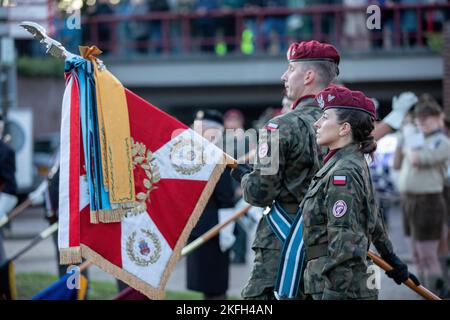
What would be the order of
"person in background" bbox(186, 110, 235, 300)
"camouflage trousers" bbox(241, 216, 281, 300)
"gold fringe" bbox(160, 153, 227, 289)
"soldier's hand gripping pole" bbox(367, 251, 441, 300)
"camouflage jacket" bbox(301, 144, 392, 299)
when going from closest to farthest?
1. "camouflage jacket" bbox(301, 144, 392, 299)
2. "camouflage trousers" bbox(241, 216, 281, 300)
3. "soldier's hand gripping pole" bbox(367, 251, 441, 300)
4. "gold fringe" bbox(160, 153, 227, 289)
5. "person in background" bbox(186, 110, 235, 300)

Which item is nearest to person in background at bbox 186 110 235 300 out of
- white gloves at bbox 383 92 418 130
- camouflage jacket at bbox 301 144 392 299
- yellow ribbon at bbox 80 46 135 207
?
white gloves at bbox 383 92 418 130

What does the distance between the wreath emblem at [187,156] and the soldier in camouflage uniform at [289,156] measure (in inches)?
20.2

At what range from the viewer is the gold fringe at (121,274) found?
20.6ft

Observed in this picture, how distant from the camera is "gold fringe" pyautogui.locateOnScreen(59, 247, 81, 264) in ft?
19.8

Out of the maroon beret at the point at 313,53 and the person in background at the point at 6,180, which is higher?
the maroon beret at the point at 313,53

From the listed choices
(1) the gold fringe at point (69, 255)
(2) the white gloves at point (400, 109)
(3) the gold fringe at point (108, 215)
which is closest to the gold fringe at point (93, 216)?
(3) the gold fringe at point (108, 215)

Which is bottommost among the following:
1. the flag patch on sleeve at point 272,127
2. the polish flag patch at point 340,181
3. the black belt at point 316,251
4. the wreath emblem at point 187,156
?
the black belt at point 316,251

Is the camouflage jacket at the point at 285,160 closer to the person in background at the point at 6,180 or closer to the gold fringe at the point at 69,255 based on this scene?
the gold fringe at the point at 69,255

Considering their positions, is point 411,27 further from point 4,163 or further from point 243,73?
point 4,163

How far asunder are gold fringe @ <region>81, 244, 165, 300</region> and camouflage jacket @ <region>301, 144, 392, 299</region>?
4.19ft

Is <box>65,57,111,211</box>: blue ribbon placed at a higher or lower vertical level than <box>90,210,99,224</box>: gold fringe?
higher

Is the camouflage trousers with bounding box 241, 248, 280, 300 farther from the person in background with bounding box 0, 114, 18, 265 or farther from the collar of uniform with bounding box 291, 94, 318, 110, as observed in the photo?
the person in background with bounding box 0, 114, 18, 265

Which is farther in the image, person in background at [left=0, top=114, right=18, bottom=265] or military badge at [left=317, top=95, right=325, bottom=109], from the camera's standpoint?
person in background at [left=0, top=114, right=18, bottom=265]

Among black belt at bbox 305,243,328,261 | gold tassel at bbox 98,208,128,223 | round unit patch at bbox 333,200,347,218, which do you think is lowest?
black belt at bbox 305,243,328,261
